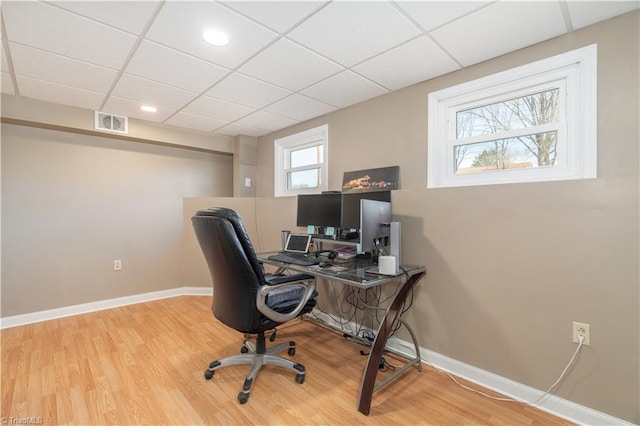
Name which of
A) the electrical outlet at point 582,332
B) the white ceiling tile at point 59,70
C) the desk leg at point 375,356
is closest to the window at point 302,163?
the desk leg at point 375,356

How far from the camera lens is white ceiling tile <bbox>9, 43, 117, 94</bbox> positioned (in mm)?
1970

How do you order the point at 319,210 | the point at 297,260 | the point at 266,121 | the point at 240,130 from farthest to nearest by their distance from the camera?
the point at 240,130 < the point at 266,121 < the point at 319,210 < the point at 297,260

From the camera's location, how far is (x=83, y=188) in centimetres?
331

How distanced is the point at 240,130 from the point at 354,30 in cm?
252

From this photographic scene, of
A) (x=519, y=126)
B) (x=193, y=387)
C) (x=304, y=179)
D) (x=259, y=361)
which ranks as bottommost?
(x=193, y=387)

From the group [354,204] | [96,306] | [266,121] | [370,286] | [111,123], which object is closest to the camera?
[370,286]

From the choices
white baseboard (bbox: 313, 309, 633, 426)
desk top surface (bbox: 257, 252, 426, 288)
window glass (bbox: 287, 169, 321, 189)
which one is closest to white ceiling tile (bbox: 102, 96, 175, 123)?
window glass (bbox: 287, 169, 321, 189)

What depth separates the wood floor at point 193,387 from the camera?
1630 mm

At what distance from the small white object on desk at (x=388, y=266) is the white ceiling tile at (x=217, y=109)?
2182 millimetres

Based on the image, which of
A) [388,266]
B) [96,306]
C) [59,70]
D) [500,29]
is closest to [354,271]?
[388,266]

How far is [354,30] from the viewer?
5.62 feet

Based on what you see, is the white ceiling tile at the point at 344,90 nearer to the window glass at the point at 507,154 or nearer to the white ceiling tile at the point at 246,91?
the white ceiling tile at the point at 246,91

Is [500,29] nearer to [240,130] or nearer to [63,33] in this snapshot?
[63,33]

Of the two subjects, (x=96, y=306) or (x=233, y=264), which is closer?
(x=233, y=264)
